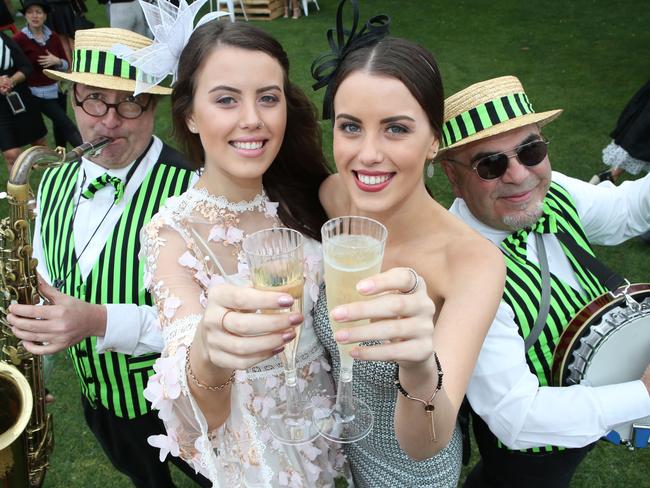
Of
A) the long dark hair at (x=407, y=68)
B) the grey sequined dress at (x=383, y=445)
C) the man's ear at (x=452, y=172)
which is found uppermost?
the long dark hair at (x=407, y=68)

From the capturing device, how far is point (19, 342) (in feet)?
9.00

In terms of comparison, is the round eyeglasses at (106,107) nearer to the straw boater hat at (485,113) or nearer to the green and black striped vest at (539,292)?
the straw boater hat at (485,113)

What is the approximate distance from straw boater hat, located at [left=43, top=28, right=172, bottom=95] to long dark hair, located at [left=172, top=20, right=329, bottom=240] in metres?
0.57

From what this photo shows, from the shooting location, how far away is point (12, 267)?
2.62 metres

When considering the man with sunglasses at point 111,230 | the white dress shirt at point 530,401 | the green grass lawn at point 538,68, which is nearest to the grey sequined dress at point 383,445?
the white dress shirt at point 530,401

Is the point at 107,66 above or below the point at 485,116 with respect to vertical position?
above

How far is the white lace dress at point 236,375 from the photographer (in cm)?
174

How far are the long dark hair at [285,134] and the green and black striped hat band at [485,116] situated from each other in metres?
0.62

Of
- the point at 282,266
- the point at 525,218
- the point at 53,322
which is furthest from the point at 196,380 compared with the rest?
the point at 525,218

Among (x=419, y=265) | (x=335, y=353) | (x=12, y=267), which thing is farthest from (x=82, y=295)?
(x=419, y=265)

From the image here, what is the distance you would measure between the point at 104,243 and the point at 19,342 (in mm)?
646

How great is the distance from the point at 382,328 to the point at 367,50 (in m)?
1.15

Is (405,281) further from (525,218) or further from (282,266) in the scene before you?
(525,218)

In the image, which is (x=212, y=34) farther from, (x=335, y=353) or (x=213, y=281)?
(x=335, y=353)
